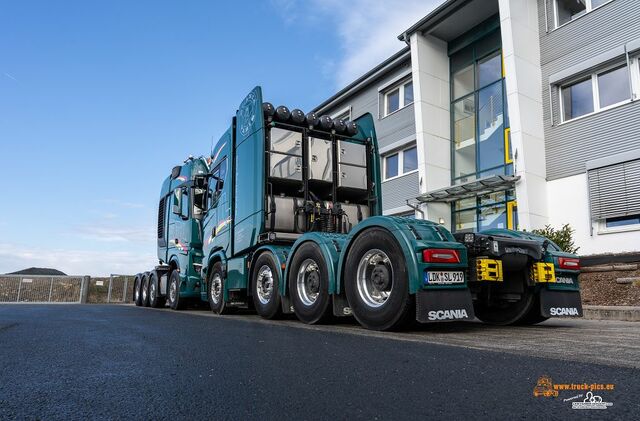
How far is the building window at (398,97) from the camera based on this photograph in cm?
1909

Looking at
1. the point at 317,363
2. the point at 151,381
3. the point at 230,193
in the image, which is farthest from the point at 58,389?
the point at 230,193

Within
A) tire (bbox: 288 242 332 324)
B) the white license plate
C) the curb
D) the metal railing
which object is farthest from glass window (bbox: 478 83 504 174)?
the metal railing

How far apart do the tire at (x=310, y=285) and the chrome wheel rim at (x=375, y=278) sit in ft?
2.23

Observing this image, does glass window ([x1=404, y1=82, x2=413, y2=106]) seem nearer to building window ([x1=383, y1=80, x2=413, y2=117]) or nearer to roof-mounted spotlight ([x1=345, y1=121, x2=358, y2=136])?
building window ([x1=383, y1=80, x2=413, y2=117])

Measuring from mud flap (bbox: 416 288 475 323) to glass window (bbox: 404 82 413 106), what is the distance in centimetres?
1465

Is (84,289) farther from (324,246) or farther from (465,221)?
(324,246)

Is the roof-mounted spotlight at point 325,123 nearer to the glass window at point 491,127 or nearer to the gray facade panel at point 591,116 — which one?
the gray facade panel at point 591,116

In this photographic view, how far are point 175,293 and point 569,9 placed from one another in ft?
44.7

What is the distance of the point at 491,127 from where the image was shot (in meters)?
16.0

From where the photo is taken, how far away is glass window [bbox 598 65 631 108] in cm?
1261

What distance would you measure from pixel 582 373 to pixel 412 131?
631 inches

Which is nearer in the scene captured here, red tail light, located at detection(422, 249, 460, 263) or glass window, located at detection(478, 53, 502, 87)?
red tail light, located at detection(422, 249, 460, 263)

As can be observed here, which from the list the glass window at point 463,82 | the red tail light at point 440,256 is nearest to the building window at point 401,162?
the glass window at point 463,82

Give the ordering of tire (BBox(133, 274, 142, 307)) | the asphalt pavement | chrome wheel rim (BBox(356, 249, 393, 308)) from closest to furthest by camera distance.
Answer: the asphalt pavement
chrome wheel rim (BBox(356, 249, 393, 308))
tire (BBox(133, 274, 142, 307))
